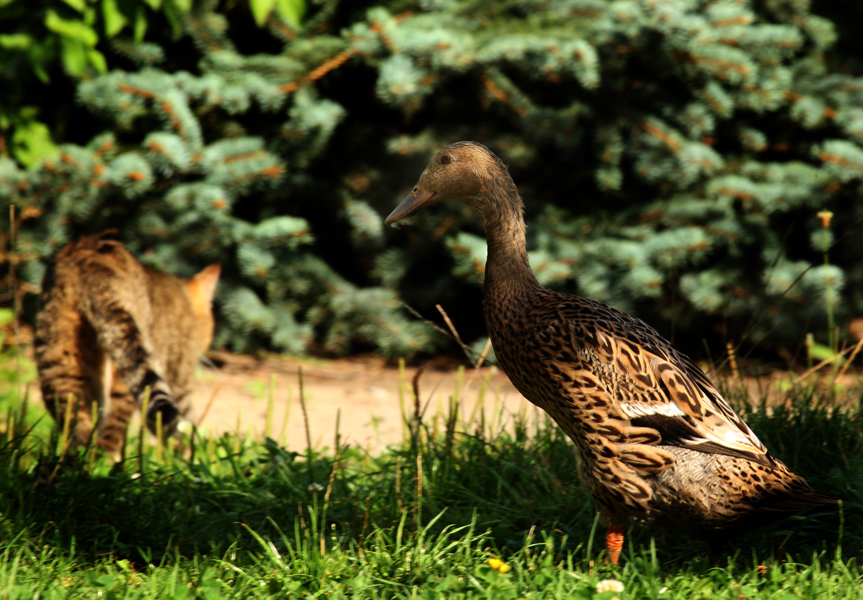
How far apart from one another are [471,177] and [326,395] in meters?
3.20

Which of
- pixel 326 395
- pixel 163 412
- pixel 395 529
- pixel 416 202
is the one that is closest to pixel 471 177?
pixel 416 202

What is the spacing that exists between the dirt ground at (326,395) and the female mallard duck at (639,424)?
1937mm

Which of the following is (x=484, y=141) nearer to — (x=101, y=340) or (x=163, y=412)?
(x=101, y=340)

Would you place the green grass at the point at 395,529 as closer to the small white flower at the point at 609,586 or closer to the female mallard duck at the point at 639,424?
the small white flower at the point at 609,586

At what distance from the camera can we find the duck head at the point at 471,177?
128 inches

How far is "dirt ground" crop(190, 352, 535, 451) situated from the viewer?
5.28 meters

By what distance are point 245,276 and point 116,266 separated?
6.23 feet

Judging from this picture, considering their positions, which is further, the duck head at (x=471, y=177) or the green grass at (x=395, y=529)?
the duck head at (x=471, y=177)

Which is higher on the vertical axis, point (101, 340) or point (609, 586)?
point (101, 340)

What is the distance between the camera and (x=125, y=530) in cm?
324

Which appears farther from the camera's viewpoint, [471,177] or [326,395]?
[326,395]

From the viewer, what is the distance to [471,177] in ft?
10.7

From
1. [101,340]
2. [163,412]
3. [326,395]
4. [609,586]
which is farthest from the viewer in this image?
[326,395]

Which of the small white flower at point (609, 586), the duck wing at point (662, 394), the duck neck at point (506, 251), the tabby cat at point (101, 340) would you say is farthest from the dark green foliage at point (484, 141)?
the small white flower at point (609, 586)
